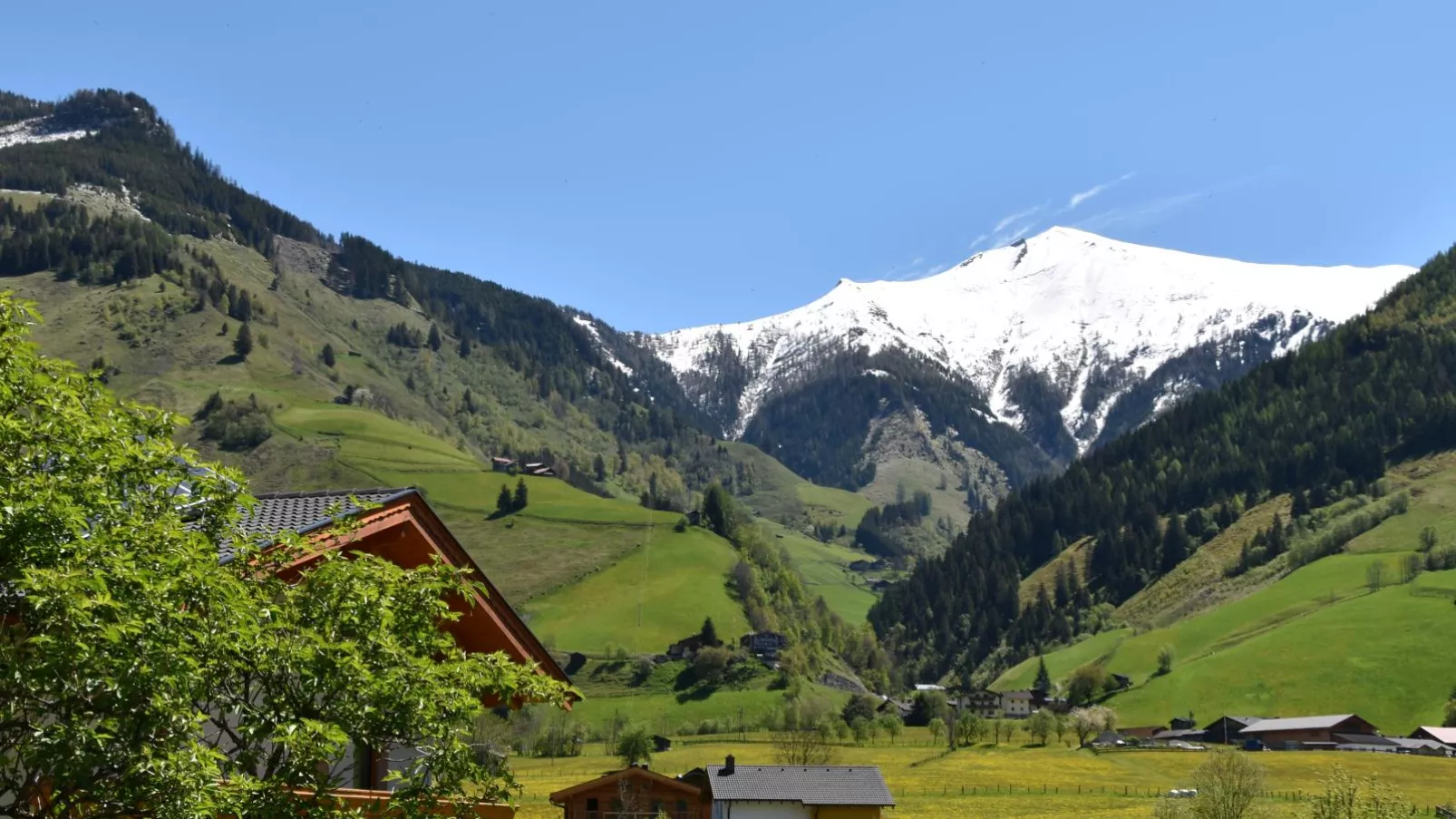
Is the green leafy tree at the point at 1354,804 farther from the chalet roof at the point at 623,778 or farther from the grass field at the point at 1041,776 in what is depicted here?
the chalet roof at the point at 623,778

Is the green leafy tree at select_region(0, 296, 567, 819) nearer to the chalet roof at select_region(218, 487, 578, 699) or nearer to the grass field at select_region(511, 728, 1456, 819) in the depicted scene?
the chalet roof at select_region(218, 487, 578, 699)

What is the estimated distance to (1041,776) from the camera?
522 ft

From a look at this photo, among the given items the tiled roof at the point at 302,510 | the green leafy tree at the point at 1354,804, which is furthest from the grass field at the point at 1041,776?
the tiled roof at the point at 302,510

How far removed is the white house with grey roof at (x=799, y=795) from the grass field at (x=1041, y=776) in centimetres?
1534

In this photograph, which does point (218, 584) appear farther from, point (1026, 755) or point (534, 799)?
point (1026, 755)

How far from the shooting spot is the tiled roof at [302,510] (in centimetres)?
1770

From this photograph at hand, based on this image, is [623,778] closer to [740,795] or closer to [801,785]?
[740,795]

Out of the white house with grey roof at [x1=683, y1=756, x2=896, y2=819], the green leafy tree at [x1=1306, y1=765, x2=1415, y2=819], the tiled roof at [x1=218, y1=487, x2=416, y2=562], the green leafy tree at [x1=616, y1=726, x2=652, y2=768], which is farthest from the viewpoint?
the green leafy tree at [x1=616, y1=726, x2=652, y2=768]

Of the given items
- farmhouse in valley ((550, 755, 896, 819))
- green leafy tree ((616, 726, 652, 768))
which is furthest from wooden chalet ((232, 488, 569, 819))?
green leafy tree ((616, 726, 652, 768))

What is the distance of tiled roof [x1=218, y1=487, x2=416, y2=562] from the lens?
17.7 meters

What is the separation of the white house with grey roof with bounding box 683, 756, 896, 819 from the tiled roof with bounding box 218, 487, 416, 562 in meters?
81.7

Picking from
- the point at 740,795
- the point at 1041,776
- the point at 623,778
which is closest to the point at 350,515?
the point at 623,778

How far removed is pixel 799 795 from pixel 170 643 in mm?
A: 89715

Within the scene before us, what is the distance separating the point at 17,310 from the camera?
15570 millimetres
